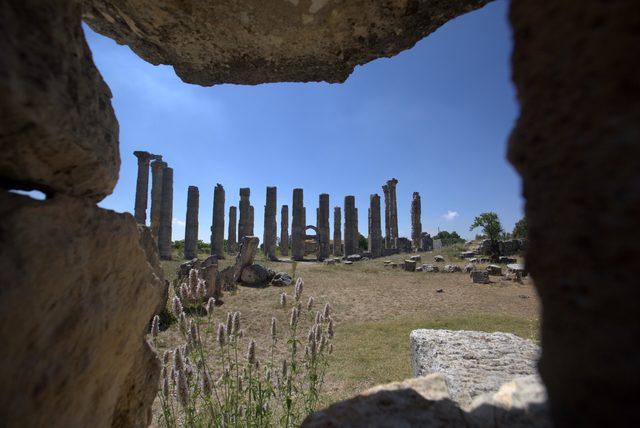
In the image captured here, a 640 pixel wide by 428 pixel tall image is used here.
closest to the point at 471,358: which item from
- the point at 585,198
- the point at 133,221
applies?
the point at 585,198

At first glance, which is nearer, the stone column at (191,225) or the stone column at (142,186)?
the stone column at (142,186)

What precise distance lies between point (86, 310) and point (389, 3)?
2.32 meters

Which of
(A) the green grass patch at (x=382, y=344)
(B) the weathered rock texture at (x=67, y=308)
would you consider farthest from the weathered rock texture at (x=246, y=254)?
(B) the weathered rock texture at (x=67, y=308)

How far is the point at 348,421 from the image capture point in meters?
1.63

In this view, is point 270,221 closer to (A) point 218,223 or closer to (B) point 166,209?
(A) point 218,223

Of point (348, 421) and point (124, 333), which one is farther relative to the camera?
point (124, 333)

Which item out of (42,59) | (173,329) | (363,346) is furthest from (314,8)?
(173,329)

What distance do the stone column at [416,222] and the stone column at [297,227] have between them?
41.2ft

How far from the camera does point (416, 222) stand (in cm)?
3772

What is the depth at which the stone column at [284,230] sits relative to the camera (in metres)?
36.3

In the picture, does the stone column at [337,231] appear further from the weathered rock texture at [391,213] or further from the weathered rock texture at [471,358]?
the weathered rock texture at [471,358]

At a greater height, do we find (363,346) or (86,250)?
(86,250)

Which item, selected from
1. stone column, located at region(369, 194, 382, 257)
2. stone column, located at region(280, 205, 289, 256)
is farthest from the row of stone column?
stone column, located at region(369, 194, 382, 257)

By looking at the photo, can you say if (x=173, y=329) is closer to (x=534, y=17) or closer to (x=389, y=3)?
(x=389, y=3)
